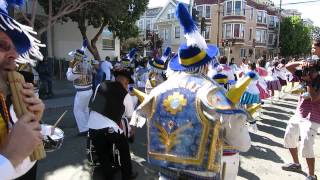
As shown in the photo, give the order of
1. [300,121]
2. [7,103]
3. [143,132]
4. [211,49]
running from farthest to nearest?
[143,132] → [300,121] → [211,49] → [7,103]

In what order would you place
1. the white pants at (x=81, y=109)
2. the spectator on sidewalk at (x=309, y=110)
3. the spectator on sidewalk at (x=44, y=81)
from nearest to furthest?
1. the spectator on sidewalk at (x=309, y=110)
2. the white pants at (x=81, y=109)
3. the spectator on sidewalk at (x=44, y=81)

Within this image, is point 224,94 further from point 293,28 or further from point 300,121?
point 293,28

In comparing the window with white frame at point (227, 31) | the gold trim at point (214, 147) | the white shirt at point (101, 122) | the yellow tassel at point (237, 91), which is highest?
the window with white frame at point (227, 31)

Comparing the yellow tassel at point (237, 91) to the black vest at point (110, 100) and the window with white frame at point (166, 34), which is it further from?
the window with white frame at point (166, 34)

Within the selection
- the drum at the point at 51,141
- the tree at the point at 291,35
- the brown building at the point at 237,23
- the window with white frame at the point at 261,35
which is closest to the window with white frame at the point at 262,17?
the brown building at the point at 237,23

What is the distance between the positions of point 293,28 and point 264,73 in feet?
168

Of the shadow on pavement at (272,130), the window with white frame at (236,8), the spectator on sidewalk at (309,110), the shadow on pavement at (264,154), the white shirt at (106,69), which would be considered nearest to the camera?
the spectator on sidewalk at (309,110)

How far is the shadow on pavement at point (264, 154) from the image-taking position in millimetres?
6695

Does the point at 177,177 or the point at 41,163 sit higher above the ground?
the point at 177,177

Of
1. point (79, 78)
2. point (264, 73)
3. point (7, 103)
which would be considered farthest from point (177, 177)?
point (264, 73)

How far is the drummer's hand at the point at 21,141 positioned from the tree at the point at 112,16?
16.5 metres

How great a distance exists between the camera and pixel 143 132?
8336 millimetres

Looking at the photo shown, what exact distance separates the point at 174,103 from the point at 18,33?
127 cm

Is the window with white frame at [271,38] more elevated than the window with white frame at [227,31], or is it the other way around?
the window with white frame at [227,31]
